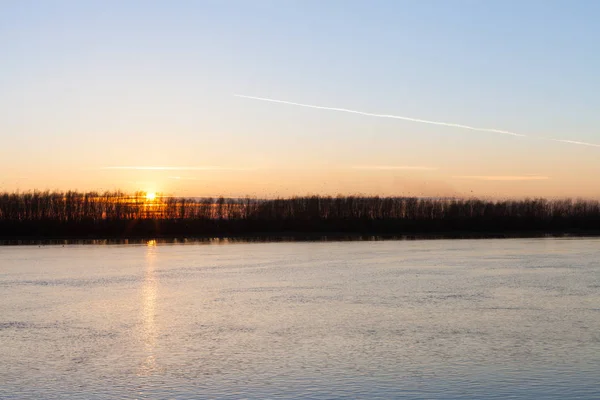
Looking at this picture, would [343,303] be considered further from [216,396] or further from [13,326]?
[216,396]

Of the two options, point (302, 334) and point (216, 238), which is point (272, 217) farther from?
point (302, 334)

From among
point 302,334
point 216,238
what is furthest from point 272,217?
point 302,334

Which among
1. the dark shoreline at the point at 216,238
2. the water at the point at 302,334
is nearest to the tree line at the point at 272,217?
the dark shoreline at the point at 216,238

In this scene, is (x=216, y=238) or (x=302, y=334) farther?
(x=216, y=238)

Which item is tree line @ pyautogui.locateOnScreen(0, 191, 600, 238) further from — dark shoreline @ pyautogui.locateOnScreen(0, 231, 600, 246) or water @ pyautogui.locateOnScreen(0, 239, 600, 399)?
water @ pyautogui.locateOnScreen(0, 239, 600, 399)

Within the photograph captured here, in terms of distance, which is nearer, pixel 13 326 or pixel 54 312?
pixel 13 326

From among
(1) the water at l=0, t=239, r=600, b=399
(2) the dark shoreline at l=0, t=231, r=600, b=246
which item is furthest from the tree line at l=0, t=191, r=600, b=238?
(1) the water at l=0, t=239, r=600, b=399

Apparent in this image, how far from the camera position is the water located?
755cm

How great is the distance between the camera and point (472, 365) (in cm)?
836

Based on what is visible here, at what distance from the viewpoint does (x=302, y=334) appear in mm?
10422

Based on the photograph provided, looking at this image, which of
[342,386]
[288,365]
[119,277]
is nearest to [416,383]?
[342,386]

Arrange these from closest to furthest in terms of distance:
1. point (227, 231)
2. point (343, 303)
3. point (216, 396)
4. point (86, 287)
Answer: point (216, 396) → point (343, 303) → point (86, 287) → point (227, 231)

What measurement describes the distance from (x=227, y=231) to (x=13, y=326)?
42222mm

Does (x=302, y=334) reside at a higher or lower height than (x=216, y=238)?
lower
